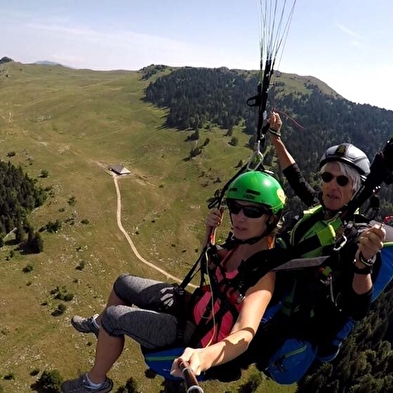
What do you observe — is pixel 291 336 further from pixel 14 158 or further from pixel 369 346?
pixel 14 158

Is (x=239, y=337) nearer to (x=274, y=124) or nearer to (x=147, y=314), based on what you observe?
(x=147, y=314)

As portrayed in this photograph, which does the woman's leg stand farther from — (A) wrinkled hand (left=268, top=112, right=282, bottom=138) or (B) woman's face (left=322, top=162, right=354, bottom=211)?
(A) wrinkled hand (left=268, top=112, right=282, bottom=138)

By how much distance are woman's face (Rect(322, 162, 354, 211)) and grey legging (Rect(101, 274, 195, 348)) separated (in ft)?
10.9

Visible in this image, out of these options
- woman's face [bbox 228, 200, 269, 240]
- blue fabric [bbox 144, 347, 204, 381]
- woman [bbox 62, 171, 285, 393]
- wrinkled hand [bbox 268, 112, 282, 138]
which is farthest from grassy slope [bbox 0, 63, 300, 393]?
woman's face [bbox 228, 200, 269, 240]

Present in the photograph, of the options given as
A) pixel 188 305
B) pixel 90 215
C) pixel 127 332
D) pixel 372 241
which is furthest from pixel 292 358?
pixel 90 215

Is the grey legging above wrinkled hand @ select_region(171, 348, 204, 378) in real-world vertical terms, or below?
below

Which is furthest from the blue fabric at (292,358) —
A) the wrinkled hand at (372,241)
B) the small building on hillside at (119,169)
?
the small building on hillside at (119,169)

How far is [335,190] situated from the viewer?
691cm

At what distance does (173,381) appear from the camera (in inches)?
303

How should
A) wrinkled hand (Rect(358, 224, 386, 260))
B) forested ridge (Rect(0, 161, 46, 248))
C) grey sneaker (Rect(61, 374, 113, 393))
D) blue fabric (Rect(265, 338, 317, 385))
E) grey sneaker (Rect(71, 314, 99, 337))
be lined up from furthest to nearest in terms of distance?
forested ridge (Rect(0, 161, 46, 248)) → grey sneaker (Rect(71, 314, 99, 337)) → blue fabric (Rect(265, 338, 317, 385)) → grey sneaker (Rect(61, 374, 113, 393)) → wrinkled hand (Rect(358, 224, 386, 260))

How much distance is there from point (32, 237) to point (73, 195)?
22778 mm

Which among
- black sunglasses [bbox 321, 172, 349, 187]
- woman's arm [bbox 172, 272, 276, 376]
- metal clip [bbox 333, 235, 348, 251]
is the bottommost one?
woman's arm [bbox 172, 272, 276, 376]

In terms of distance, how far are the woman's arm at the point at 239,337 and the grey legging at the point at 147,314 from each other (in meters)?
1.77

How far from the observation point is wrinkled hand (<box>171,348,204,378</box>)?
3.79 meters
